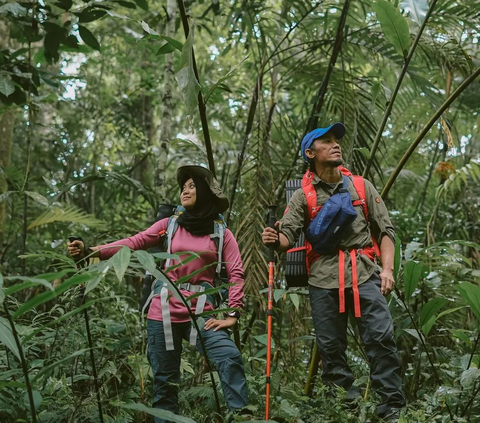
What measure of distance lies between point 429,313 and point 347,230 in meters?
0.68

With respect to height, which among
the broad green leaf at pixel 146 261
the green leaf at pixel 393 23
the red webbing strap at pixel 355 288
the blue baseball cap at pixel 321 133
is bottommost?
the red webbing strap at pixel 355 288

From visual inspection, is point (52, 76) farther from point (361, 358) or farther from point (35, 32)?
point (361, 358)

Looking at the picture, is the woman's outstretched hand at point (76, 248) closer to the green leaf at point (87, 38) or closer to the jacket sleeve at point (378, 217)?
the jacket sleeve at point (378, 217)

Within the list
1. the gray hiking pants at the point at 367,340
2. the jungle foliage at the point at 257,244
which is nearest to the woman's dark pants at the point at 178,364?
the jungle foliage at the point at 257,244

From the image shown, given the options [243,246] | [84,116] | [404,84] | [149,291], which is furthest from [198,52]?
[149,291]

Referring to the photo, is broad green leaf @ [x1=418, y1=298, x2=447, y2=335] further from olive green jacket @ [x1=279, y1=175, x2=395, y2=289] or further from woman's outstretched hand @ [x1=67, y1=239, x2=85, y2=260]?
woman's outstretched hand @ [x1=67, y1=239, x2=85, y2=260]

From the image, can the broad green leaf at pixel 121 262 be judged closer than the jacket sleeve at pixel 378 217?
Yes

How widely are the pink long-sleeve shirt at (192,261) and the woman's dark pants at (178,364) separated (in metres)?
0.09

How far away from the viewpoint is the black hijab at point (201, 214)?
342cm

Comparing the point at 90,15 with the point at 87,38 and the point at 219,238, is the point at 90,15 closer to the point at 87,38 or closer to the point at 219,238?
the point at 87,38

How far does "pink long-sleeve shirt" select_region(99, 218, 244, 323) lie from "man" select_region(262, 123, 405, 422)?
298 millimetres

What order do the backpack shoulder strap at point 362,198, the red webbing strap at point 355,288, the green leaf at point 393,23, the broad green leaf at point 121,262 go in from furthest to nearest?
the backpack shoulder strap at point 362,198, the green leaf at point 393,23, the red webbing strap at point 355,288, the broad green leaf at point 121,262

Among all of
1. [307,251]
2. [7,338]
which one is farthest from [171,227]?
[7,338]

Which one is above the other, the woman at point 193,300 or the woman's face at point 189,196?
the woman's face at point 189,196
